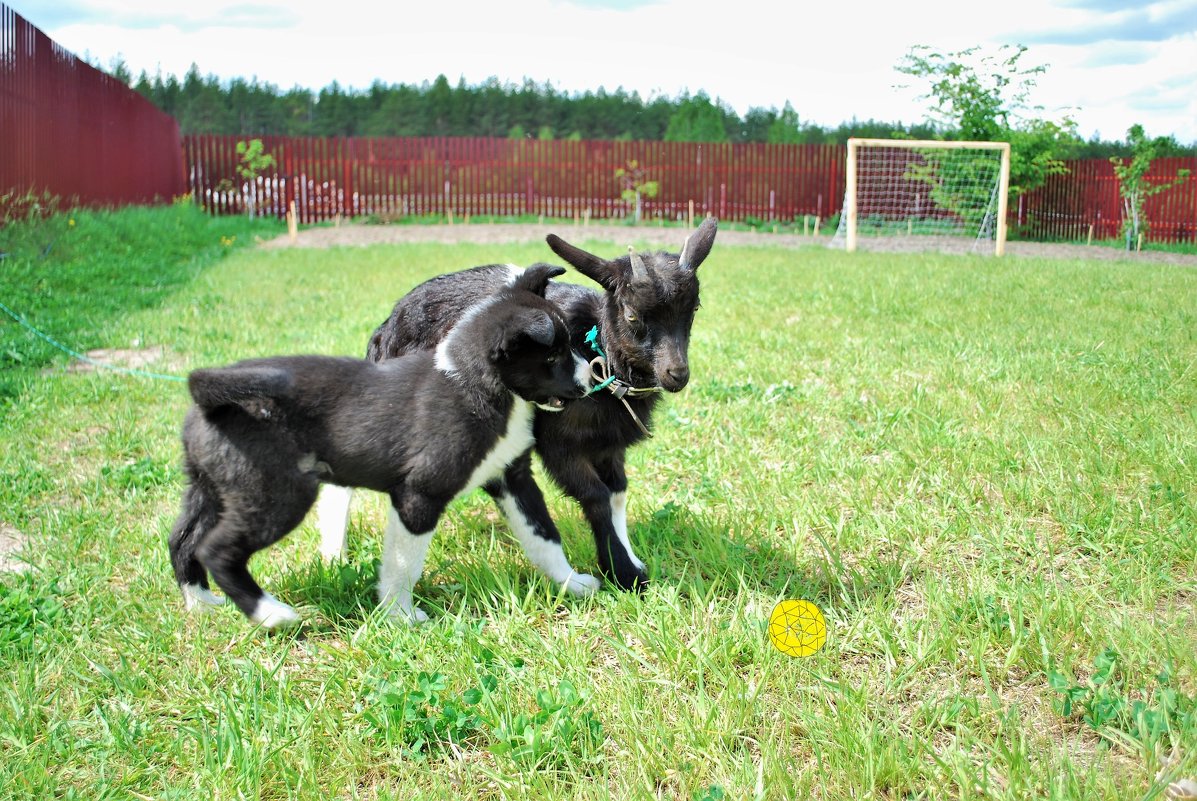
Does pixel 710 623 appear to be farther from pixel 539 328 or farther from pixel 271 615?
pixel 271 615

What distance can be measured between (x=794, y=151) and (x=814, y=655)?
28321 mm

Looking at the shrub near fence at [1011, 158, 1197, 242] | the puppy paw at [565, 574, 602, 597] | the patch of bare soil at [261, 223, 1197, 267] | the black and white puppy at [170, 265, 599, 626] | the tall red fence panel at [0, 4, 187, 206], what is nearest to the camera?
the black and white puppy at [170, 265, 599, 626]

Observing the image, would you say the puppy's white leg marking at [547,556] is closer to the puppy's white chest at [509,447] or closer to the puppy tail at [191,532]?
the puppy's white chest at [509,447]

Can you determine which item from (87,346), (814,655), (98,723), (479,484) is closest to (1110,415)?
(814,655)

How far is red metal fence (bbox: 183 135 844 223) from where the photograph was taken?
1150 inches

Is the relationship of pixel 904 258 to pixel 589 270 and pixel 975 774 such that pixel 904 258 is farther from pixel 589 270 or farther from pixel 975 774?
pixel 975 774

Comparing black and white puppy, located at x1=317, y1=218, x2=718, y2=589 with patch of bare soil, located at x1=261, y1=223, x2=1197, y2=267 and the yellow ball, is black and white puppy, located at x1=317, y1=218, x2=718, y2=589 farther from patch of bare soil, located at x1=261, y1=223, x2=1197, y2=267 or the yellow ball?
patch of bare soil, located at x1=261, y1=223, x2=1197, y2=267

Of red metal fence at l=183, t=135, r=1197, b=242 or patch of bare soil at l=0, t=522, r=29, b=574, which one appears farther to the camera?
red metal fence at l=183, t=135, r=1197, b=242

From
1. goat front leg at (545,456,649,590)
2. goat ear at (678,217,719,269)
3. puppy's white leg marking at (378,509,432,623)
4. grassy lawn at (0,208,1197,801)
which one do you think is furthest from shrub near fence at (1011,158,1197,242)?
puppy's white leg marking at (378,509,432,623)

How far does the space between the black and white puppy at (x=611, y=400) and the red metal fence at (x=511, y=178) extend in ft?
86.1

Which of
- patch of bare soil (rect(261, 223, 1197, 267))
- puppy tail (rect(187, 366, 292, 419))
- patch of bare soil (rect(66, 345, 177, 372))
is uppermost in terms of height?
patch of bare soil (rect(261, 223, 1197, 267))

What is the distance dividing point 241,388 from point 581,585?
1483mm

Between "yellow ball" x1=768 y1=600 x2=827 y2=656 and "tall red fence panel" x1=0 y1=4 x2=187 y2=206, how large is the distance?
12.4 metres

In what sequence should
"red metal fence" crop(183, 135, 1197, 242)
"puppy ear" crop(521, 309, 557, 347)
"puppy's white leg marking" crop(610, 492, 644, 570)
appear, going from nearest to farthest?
"puppy ear" crop(521, 309, 557, 347), "puppy's white leg marking" crop(610, 492, 644, 570), "red metal fence" crop(183, 135, 1197, 242)
